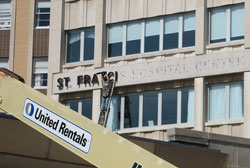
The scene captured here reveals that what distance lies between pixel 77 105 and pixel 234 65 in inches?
326

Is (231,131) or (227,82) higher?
(227,82)

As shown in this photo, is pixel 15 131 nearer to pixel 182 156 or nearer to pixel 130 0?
pixel 182 156

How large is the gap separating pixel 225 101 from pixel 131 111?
177 inches

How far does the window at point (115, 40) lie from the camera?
33625 millimetres

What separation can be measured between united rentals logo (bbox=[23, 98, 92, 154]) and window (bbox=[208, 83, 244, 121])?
62.1 ft

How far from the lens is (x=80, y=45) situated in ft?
115

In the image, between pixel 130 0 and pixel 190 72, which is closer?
pixel 190 72

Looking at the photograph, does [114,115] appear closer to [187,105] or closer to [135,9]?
[187,105]

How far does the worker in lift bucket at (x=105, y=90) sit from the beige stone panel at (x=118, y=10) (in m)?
2.64

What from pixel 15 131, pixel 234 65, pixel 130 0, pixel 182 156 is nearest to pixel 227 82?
pixel 234 65

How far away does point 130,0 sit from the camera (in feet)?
110

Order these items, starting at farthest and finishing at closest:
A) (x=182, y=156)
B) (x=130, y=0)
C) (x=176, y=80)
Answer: (x=130, y=0), (x=176, y=80), (x=182, y=156)

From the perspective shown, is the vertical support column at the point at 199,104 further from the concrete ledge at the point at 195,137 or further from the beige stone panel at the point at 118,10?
the concrete ledge at the point at 195,137

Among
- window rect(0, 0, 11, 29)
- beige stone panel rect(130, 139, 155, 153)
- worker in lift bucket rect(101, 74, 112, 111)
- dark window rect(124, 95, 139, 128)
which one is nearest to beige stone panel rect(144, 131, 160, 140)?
dark window rect(124, 95, 139, 128)
